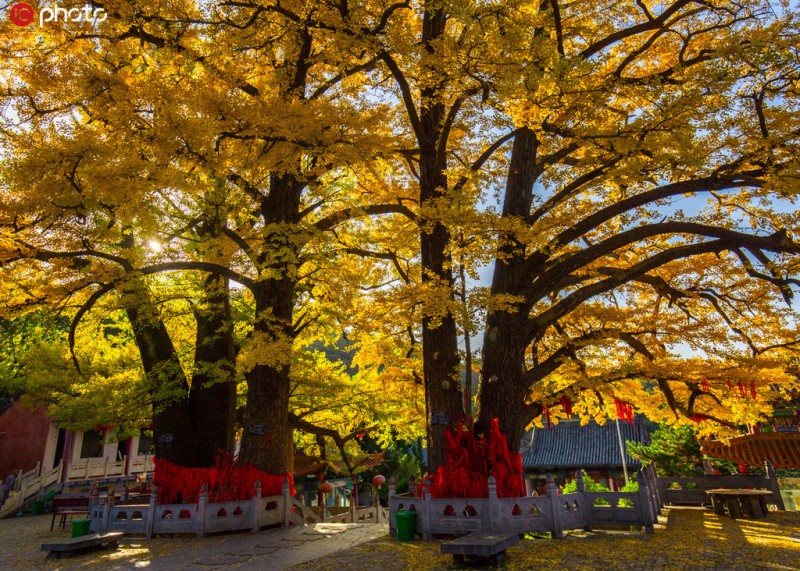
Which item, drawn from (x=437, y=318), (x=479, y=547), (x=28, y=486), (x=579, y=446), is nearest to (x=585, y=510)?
(x=479, y=547)

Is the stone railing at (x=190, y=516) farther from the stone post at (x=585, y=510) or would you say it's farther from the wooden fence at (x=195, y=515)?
the stone post at (x=585, y=510)

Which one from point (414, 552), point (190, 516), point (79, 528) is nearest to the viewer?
point (414, 552)

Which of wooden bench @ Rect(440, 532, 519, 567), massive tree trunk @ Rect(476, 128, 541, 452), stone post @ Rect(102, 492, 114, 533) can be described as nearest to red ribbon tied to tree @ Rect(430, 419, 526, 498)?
massive tree trunk @ Rect(476, 128, 541, 452)

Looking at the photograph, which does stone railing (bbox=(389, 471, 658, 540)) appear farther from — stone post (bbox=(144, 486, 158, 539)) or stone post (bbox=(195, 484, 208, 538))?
stone post (bbox=(144, 486, 158, 539))

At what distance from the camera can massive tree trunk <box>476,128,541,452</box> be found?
10062 mm

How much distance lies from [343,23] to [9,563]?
39.7 feet

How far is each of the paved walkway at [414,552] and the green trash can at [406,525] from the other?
0.85 feet

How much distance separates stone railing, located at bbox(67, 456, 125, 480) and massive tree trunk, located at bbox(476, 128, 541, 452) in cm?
2304

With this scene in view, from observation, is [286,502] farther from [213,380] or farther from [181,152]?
[181,152]

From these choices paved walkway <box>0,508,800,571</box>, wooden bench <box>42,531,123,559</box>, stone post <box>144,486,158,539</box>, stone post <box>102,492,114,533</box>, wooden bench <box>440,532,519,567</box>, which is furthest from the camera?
stone post <box>102,492,114,533</box>

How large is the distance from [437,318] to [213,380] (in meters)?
7.29

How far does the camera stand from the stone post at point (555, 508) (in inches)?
362

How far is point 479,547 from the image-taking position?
664 centimetres

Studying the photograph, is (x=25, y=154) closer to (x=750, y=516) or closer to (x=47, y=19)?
(x=47, y=19)
